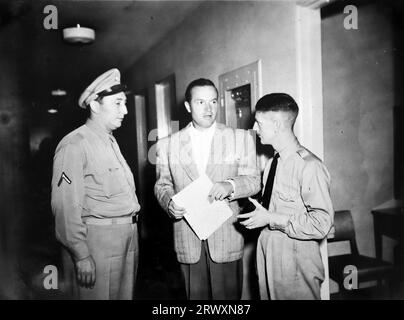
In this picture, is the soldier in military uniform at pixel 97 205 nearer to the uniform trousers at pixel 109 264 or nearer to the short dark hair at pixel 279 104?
the uniform trousers at pixel 109 264

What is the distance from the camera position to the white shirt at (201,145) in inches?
62.4

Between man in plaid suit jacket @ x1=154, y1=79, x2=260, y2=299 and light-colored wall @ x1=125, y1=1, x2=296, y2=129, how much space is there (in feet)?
1.08

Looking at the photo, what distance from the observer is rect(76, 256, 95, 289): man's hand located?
153cm

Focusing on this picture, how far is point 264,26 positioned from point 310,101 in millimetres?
454

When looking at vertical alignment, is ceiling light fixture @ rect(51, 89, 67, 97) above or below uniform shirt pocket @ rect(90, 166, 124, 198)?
above

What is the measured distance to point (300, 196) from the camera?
138 centimetres

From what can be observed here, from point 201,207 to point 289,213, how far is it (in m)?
0.40

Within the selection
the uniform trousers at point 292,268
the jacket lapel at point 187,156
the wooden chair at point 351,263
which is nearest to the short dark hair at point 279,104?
the jacket lapel at point 187,156

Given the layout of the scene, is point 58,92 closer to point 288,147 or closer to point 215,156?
point 215,156

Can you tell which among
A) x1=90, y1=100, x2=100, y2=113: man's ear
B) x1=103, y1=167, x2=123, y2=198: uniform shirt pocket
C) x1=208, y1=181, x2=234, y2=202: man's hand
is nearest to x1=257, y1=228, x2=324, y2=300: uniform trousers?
x1=208, y1=181, x2=234, y2=202: man's hand

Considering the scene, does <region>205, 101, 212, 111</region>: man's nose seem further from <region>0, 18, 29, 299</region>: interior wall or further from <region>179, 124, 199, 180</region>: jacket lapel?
<region>0, 18, 29, 299</region>: interior wall

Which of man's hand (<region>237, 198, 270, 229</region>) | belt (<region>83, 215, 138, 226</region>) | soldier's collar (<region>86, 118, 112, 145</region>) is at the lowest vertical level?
belt (<region>83, 215, 138, 226</region>)

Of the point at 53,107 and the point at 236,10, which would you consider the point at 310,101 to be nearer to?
the point at 236,10
